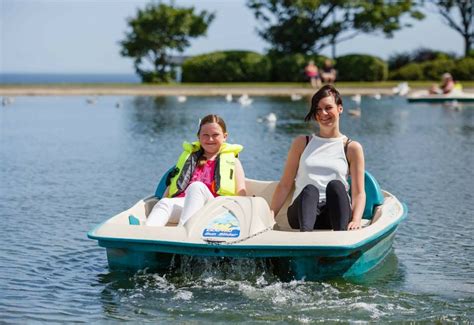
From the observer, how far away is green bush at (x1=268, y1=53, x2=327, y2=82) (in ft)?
156

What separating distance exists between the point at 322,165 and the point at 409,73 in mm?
42782

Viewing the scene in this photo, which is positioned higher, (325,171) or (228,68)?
(228,68)

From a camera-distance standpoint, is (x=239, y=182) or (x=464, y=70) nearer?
(x=239, y=182)

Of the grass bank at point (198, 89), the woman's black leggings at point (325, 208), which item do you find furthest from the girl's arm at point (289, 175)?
the grass bank at point (198, 89)

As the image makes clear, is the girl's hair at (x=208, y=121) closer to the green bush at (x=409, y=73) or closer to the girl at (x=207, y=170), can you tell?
the girl at (x=207, y=170)

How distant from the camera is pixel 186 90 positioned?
139ft

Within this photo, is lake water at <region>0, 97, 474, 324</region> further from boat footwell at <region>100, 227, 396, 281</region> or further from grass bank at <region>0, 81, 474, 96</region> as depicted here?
grass bank at <region>0, 81, 474, 96</region>

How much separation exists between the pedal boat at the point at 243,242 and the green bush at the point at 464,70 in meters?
41.4

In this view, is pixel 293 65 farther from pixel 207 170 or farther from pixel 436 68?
pixel 207 170

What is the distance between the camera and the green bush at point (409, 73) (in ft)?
164

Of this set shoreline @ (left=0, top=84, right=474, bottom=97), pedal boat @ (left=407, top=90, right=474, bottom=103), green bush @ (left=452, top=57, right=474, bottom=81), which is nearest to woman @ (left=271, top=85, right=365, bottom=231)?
pedal boat @ (left=407, top=90, right=474, bottom=103)

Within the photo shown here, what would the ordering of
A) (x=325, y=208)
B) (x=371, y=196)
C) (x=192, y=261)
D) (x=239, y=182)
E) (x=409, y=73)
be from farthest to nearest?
(x=409, y=73) → (x=371, y=196) → (x=239, y=182) → (x=325, y=208) → (x=192, y=261)

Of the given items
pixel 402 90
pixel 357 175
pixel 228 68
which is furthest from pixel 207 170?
pixel 228 68

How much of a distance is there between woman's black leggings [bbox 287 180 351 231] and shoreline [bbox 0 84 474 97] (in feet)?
105
